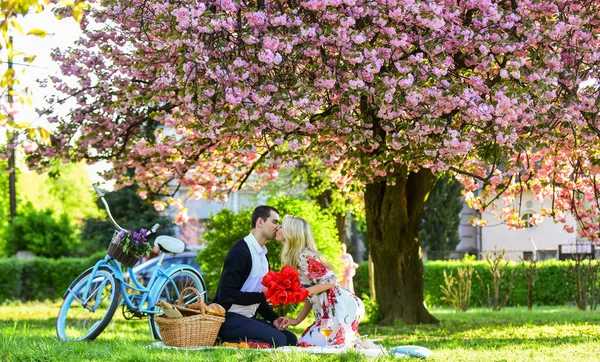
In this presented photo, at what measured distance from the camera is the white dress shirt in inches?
314

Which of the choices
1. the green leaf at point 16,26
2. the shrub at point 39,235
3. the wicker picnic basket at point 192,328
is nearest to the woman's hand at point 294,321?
the wicker picnic basket at point 192,328

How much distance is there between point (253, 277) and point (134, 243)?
5.94 ft

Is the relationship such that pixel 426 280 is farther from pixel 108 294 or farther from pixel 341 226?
pixel 108 294

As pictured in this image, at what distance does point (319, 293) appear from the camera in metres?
8.02

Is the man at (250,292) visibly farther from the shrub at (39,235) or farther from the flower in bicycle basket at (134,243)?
the shrub at (39,235)

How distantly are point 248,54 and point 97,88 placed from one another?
4.14 metres

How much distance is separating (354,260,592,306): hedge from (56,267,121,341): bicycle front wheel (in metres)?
13.9

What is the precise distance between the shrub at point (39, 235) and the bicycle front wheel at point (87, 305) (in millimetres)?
18470

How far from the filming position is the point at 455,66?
10.5 metres

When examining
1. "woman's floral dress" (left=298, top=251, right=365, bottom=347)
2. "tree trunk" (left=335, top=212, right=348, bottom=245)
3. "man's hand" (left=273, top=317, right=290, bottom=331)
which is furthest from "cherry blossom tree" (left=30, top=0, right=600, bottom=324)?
"tree trunk" (left=335, top=212, right=348, bottom=245)

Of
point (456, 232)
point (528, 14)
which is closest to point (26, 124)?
point (528, 14)

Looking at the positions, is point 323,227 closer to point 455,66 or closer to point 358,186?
point 358,186

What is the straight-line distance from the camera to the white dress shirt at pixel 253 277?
7988 millimetres

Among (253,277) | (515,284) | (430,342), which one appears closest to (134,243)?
(253,277)
